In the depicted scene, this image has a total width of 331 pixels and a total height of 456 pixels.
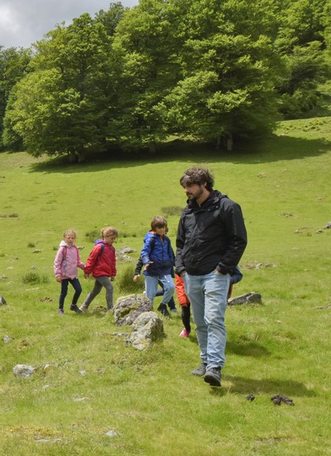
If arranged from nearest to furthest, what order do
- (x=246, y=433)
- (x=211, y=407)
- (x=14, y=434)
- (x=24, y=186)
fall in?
(x=14, y=434) < (x=246, y=433) < (x=211, y=407) < (x=24, y=186)

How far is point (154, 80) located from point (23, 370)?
5850 cm

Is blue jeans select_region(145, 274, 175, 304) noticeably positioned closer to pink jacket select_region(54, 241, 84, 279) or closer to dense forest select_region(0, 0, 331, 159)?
pink jacket select_region(54, 241, 84, 279)

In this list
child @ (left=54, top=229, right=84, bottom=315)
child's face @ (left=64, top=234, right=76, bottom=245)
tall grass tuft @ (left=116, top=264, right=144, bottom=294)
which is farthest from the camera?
tall grass tuft @ (left=116, top=264, right=144, bottom=294)

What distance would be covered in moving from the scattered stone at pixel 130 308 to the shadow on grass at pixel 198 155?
138ft

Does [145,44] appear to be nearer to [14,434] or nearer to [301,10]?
[301,10]

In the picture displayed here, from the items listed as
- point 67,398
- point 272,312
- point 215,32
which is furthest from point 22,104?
point 67,398

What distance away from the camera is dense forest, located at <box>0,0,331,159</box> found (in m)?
56.9

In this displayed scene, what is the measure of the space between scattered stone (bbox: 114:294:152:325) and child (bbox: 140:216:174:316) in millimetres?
1144

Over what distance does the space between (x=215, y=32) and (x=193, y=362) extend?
56.8 metres

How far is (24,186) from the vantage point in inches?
1988

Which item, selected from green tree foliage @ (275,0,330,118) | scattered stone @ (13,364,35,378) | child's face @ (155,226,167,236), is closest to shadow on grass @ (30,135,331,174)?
green tree foliage @ (275,0,330,118)

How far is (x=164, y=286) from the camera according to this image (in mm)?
13367

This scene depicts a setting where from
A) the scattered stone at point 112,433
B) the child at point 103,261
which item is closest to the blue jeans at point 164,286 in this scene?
the child at point 103,261

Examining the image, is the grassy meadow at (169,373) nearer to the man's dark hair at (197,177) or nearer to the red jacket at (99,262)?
the red jacket at (99,262)
